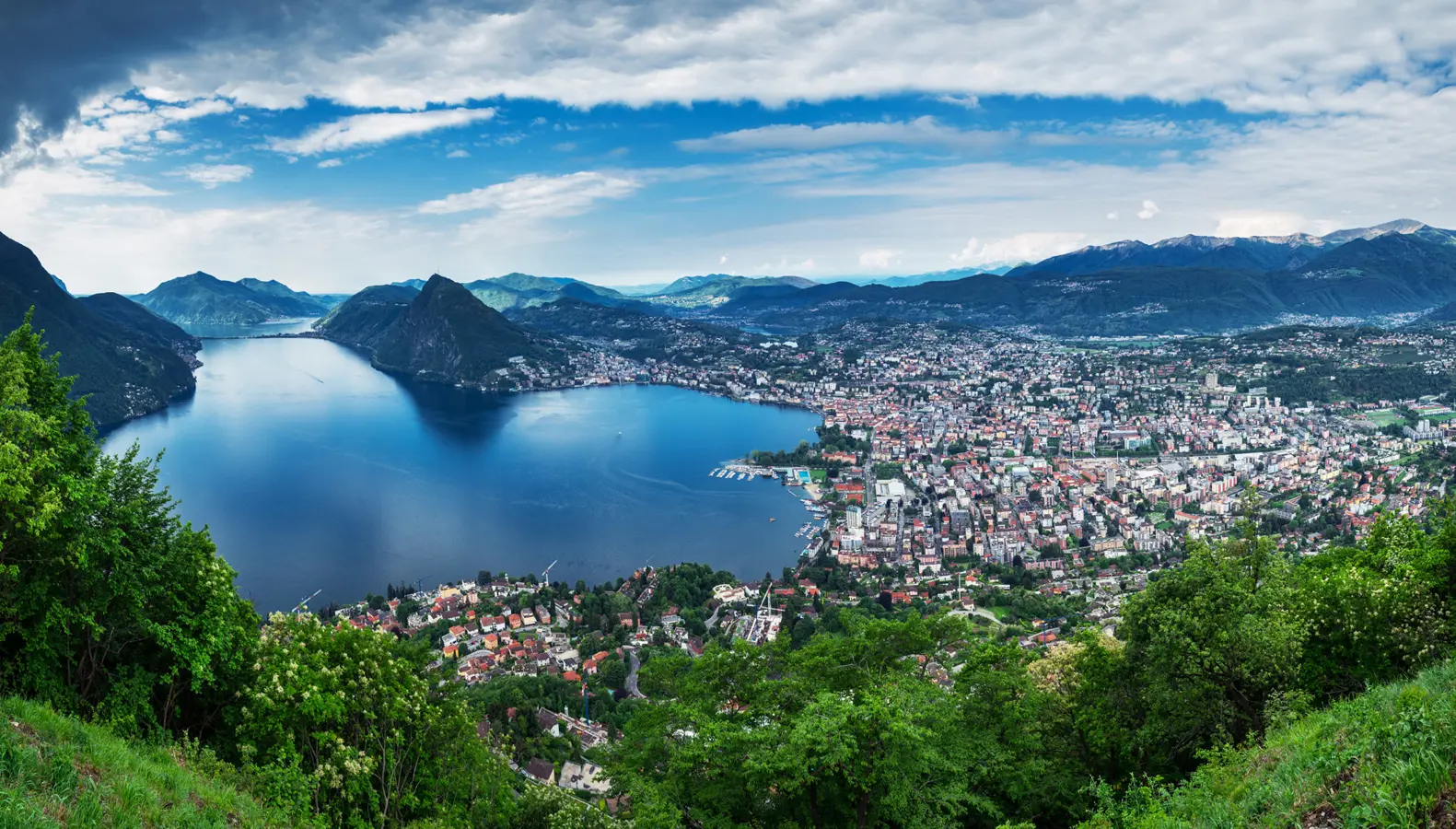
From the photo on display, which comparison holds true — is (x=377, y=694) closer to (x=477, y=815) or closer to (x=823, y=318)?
(x=477, y=815)

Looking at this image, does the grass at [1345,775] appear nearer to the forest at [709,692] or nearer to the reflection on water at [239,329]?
the forest at [709,692]

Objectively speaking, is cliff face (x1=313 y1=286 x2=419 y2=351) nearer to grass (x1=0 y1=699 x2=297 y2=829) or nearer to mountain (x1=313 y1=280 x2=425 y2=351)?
mountain (x1=313 y1=280 x2=425 y2=351)

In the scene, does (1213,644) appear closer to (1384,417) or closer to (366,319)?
(1384,417)

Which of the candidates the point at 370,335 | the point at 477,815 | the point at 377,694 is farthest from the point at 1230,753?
the point at 370,335

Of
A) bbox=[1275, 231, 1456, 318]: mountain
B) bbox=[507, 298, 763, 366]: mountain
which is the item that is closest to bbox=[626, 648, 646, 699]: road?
bbox=[507, 298, 763, 366]: mountain

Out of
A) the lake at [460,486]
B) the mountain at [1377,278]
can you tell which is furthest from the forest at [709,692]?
the mountain at [1377,278]

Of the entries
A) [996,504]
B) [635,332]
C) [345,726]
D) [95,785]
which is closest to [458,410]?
[996,504]
